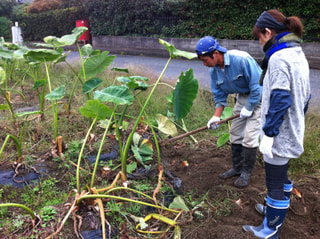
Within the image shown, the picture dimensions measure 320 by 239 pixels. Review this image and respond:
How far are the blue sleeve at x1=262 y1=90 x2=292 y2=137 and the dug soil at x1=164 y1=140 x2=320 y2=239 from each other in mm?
797

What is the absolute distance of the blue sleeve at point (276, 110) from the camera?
160 centimetres

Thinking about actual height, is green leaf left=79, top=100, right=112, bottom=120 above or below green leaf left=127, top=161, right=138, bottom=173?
above

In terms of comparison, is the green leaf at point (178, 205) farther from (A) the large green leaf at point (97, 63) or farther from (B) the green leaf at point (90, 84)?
(A) the large green leaf at point (97, 63)

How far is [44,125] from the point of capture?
3.66m

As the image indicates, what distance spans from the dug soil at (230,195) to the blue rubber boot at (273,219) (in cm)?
12

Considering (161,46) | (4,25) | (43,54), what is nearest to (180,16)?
(161,46)

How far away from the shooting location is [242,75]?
2.43 metres

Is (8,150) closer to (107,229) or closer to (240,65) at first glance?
(107,229)

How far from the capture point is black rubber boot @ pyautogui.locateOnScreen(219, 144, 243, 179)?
2783 millimetres

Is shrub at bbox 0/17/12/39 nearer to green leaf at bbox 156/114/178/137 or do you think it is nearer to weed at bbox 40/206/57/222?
green leaf at bbox 156/114/178/137

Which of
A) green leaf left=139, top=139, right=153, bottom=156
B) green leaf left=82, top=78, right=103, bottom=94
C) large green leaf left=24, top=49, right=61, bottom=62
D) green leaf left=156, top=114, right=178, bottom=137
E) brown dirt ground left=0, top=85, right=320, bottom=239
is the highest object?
large green leaf left=24, top=49, right=61, bottom=62

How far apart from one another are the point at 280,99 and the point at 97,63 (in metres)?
2.10

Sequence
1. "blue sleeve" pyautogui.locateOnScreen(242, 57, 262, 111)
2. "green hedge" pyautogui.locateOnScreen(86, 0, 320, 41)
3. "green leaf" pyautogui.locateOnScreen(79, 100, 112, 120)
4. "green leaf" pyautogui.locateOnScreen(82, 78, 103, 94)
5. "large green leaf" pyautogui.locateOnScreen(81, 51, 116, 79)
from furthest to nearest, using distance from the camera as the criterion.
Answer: "green hedge" pyautogui.locateOnScreen(86, 0, 320, 41), "large green leaf" pyautogui.locateOnScreen(81, 51, 116, 79), "green leaf" pyautogui.locateOnScreen(82, 78, 103, 94), "blue sleeve" pyautogui.locateOnScreen(242, 57, 262, 111), "green leaf" pyautogui.locateOnScreen(79, 100, 112, 120)

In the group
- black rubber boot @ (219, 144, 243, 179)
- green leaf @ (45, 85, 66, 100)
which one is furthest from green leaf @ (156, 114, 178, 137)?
green leaf @ (45, 85, 66, 100)
